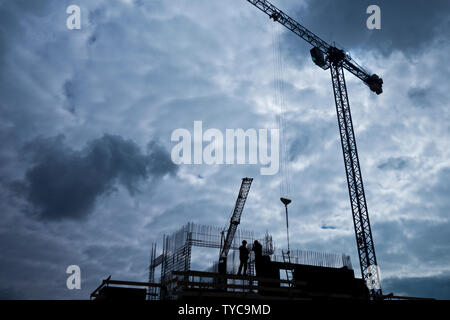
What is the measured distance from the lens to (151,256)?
103ft

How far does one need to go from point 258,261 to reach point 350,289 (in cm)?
850

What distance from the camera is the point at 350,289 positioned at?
90.8 ft

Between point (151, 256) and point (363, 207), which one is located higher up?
point (363, 207)

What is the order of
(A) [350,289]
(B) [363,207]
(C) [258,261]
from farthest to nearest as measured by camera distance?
(B) [363,207]
(A) [350,289]
(C) [258,261]

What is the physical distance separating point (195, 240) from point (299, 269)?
29.0ft
